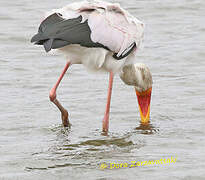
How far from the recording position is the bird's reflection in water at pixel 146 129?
31.0ft

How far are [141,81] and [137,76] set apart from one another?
0.14m

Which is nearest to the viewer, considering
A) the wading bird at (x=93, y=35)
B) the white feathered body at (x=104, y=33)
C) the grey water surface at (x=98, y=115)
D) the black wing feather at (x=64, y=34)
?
the grey water surface at (x=98, y=115)

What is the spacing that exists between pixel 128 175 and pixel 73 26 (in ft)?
7.20

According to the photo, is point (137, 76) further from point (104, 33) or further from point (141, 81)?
point (104, 33)

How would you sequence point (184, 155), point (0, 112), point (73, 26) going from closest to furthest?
point (184, 155), point (73, 26), point (0, 112)

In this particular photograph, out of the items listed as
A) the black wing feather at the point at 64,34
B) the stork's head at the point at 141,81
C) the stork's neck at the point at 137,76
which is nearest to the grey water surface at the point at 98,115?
the stork's head at the point at 141,81

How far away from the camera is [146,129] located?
9570 mm

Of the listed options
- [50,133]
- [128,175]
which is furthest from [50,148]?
[128,175]

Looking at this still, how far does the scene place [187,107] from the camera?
10.4 metres

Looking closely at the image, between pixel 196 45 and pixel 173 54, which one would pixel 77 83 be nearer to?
pixel 173 54

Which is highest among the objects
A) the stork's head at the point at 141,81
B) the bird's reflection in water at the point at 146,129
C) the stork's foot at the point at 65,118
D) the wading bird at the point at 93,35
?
the wading bird at the point at 93,35

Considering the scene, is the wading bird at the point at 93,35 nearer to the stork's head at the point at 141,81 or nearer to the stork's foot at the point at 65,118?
the stork's foot at the point at 65,118

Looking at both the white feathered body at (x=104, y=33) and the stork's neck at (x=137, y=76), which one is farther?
the stork's neck at (x=137, y=76)

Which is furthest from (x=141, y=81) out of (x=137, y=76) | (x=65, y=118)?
(x=65, y=118)
